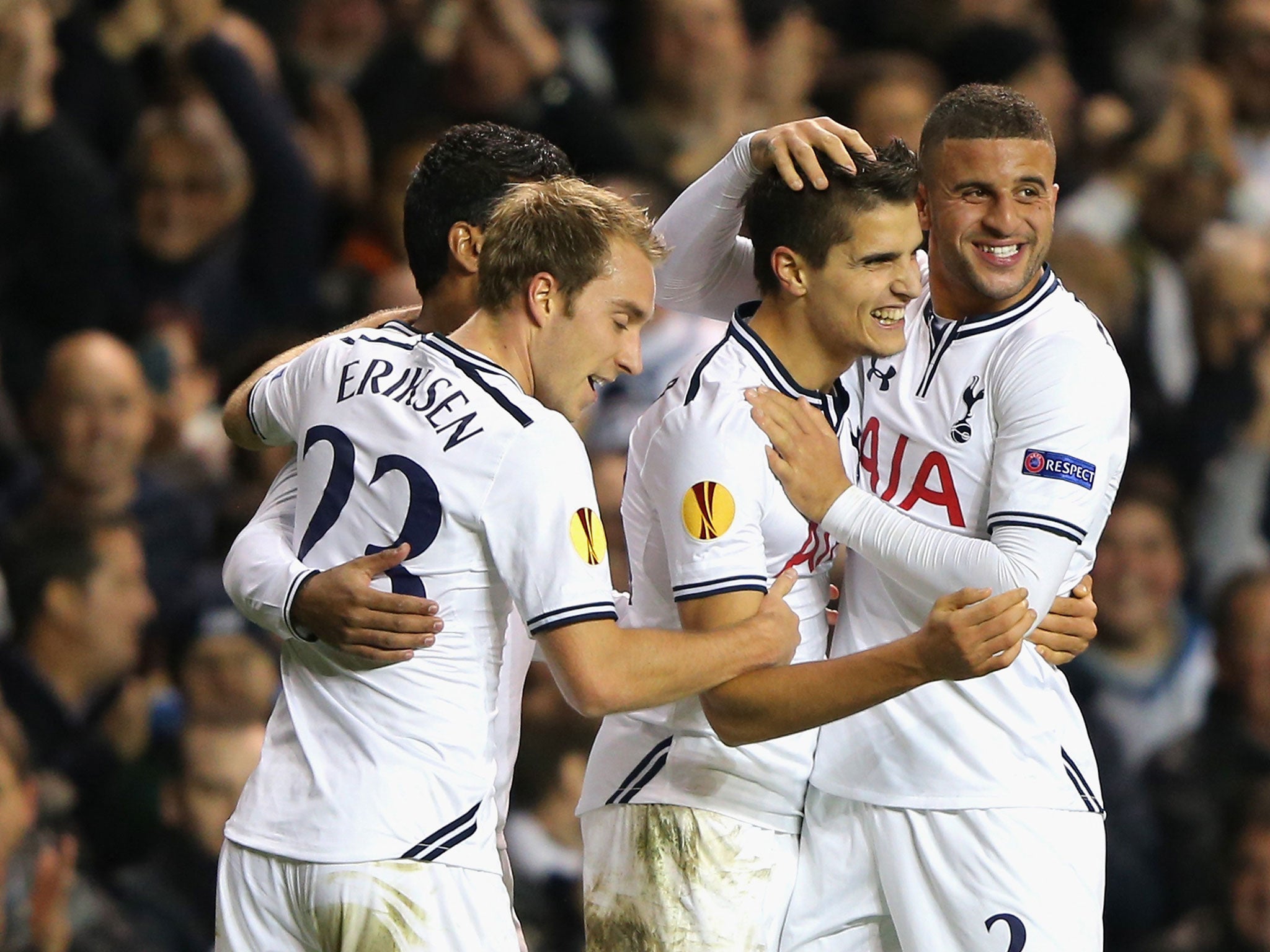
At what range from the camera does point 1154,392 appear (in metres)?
8.59

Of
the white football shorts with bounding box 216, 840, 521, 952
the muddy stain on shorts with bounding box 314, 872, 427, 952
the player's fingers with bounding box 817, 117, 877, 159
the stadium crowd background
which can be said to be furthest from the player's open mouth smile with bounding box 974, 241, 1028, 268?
the stadium crowd background

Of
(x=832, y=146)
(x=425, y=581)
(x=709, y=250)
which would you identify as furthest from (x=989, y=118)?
(x=425, y=581)

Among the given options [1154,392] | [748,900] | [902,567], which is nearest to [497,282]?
[902,567]

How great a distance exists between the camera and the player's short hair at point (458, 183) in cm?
434

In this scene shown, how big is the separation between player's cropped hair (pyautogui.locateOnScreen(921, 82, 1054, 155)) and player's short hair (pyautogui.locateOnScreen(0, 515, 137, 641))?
385cm

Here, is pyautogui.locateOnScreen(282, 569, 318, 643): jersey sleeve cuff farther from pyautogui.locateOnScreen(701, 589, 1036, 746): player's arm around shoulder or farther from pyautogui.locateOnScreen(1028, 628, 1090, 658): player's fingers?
pyautogui.locateOnScreen(1028, 628, 1090, 658): player's fingers

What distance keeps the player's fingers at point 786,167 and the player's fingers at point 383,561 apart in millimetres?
1180

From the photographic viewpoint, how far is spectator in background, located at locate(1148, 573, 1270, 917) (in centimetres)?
738

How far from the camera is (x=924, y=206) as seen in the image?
4.39 m

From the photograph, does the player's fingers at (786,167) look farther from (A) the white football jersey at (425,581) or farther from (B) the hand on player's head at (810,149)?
(A) the white football jersey at (425,581)

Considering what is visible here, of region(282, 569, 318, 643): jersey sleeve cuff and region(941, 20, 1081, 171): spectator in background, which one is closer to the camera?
region(282, 569, 318, 643): jersey sleeve cuff

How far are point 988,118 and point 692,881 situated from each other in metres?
1.76

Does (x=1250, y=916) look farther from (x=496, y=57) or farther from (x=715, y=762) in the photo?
(x=496, y=57)

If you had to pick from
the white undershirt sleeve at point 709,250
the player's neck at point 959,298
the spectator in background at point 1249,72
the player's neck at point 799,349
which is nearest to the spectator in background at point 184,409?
the white undershirt sleeve at point 709,250
